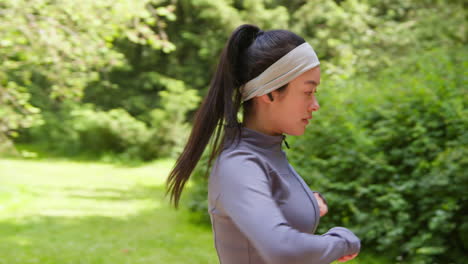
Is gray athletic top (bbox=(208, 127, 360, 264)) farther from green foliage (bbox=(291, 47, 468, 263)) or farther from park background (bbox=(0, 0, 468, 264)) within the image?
green foliage (bbox=(291, 47, 468, 263))

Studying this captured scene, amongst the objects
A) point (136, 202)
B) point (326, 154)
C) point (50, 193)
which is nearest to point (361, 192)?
point (326, 154)

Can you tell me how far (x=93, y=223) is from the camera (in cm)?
711

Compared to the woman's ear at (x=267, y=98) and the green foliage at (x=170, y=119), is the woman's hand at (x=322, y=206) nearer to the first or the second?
the woman's ear at (x=267, y=98)

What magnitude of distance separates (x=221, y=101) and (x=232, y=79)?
82 mm

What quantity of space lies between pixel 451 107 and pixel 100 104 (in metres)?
12.6

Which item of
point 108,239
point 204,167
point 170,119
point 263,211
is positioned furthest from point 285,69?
point 170,119

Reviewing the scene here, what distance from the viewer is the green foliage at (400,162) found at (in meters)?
4.48

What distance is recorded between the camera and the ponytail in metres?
1.53

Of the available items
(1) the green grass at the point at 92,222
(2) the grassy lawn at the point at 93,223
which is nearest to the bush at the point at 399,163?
(2) the grassy lawn at the point at 93,223

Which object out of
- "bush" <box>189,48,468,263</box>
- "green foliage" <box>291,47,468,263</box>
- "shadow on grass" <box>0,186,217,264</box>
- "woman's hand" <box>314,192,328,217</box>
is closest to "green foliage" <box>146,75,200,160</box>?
"shadow on grass" <box>0,186,217,264</box>

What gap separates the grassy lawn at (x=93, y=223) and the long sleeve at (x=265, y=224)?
12.5ft

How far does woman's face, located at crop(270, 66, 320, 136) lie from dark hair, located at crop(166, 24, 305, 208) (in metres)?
0.10

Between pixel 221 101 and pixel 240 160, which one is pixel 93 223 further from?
pixel 240 160

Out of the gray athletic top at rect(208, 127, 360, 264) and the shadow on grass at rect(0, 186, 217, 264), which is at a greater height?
the gray athletic top at rect(208, 127, 360, 264)
